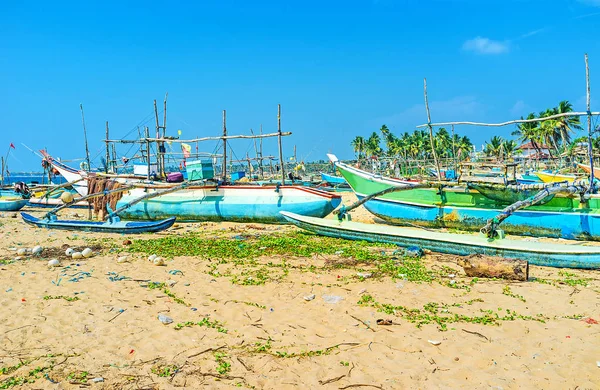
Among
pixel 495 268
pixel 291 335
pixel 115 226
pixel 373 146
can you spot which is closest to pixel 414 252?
pixel 495 268

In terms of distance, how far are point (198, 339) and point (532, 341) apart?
3.44 meters

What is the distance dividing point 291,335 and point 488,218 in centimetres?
834

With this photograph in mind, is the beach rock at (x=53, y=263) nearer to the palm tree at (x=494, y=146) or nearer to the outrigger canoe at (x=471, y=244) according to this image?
the outrigger canoe at (x=471, y=244)

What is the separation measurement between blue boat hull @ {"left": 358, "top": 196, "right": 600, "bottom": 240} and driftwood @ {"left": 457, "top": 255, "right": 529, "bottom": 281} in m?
4.25

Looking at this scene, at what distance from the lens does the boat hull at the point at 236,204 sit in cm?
1265

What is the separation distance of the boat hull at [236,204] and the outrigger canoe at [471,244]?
1908 millimetres

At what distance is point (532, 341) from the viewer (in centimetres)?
445

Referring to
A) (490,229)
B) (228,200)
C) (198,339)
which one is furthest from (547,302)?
(228,200)

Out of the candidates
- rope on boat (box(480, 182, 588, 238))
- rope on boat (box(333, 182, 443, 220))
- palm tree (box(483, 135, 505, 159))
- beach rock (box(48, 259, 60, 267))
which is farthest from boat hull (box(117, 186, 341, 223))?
palm tree (box(483, 135, 505, 159))

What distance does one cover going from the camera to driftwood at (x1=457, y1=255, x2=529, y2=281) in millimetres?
6586

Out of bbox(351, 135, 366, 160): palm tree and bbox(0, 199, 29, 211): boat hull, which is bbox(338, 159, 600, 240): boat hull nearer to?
bbox(0, 199, 29, 211): boat hull

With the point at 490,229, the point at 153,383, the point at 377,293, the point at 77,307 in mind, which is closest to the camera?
the point at 153,383

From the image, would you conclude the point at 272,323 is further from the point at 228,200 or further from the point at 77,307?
the point at 228,200

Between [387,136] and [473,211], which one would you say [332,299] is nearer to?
[473,211]
